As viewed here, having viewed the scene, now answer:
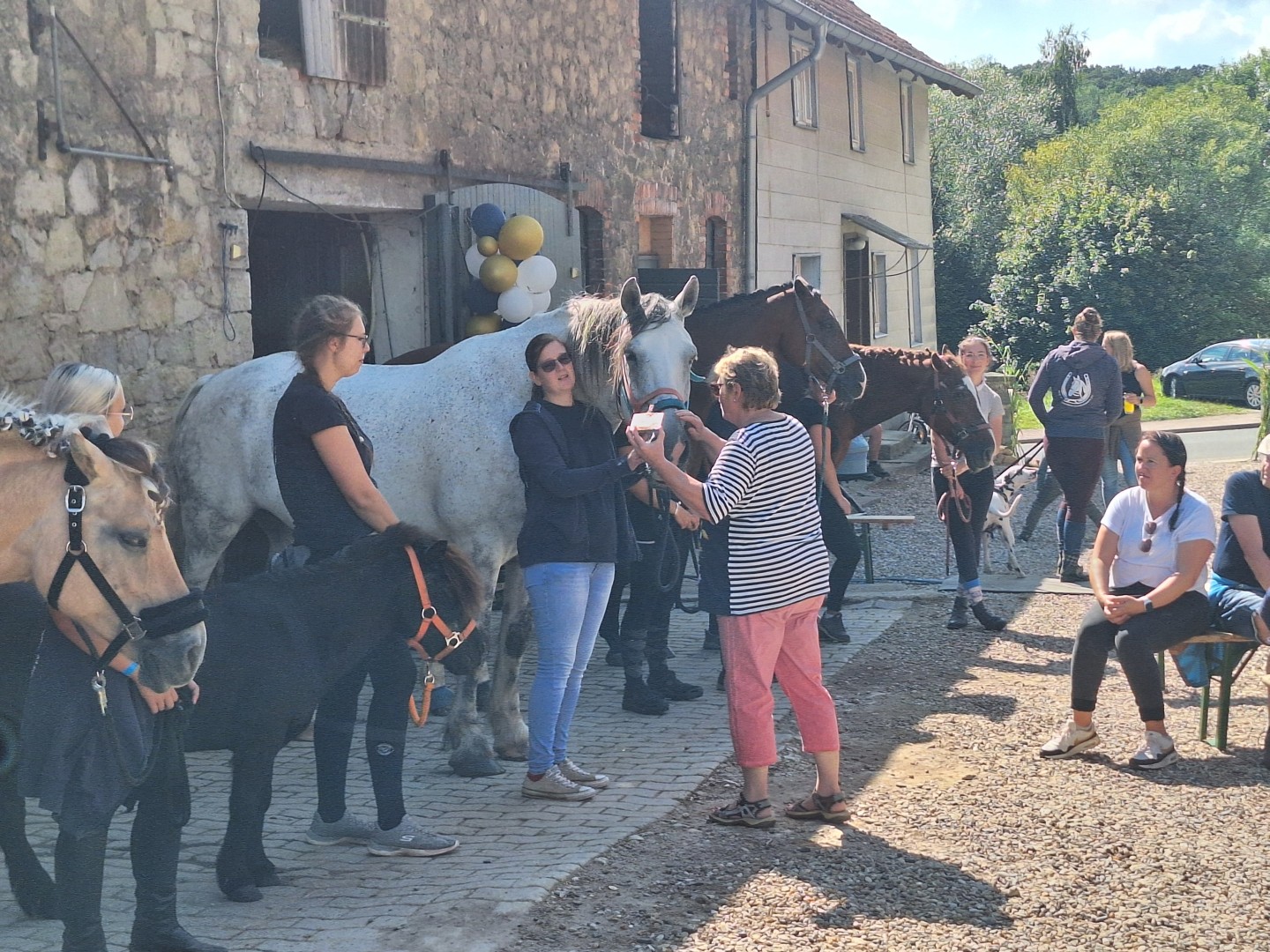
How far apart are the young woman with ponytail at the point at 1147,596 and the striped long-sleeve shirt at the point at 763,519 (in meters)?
1.79

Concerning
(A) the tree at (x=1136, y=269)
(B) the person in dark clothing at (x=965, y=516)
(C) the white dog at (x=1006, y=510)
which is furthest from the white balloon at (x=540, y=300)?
(A) the tree at (x=1136, y=269)

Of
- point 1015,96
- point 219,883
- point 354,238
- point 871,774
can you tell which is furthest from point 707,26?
point 1015,96

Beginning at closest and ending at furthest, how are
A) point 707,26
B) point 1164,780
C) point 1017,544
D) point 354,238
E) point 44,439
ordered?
point 44,439 → point 1164,780 → point 354,238 → point 1017,544 → point 707,26

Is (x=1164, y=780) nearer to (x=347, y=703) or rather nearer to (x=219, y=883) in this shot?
(x=347, y=703)

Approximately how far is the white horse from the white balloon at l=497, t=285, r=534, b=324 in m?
3.15

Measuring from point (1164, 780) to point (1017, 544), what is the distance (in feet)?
22.5

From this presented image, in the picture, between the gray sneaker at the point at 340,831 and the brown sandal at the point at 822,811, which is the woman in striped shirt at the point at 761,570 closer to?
the brown sandal at the point at 822,811

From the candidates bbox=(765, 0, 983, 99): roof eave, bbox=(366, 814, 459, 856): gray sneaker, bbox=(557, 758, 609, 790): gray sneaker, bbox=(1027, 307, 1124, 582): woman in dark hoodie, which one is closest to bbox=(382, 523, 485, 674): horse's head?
bbox=(366, 814, 459, 856): gray sneaker

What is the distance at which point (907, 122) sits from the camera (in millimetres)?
24641

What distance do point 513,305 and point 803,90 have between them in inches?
397

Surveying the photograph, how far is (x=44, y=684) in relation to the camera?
12.7 ft

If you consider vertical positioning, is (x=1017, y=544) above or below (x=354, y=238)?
below

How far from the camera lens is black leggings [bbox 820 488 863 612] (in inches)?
335

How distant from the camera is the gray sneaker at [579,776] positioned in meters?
5.98
